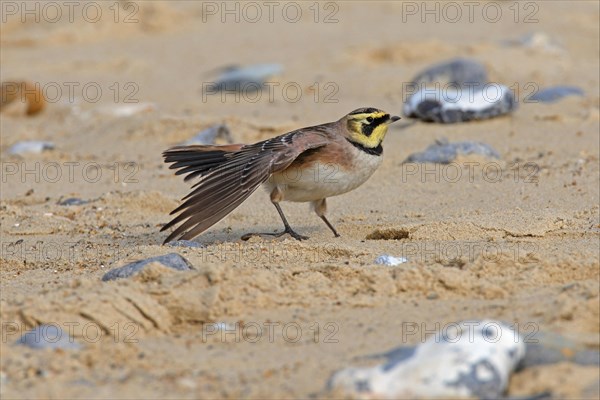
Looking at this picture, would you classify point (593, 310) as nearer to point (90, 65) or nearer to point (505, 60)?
point (505, 60)

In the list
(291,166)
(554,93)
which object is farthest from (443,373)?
(554,93)

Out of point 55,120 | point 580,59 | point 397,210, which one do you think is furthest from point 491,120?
point 55,120

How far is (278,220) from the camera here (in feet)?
25.6

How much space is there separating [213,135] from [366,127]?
290 cm

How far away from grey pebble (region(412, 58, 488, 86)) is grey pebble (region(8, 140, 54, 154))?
4.25 m

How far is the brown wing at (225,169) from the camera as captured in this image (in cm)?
634

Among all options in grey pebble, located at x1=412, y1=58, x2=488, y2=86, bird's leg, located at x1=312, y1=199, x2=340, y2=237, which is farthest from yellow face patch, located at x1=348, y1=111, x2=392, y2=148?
grey pebble, located at x1=412, y1=58, x2=488, y2=86

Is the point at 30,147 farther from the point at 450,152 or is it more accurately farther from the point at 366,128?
the point at 366,128

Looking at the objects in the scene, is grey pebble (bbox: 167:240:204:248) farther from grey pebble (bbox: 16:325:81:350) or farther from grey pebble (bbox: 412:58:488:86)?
grey pebble (bbox: 412:58:488:86)

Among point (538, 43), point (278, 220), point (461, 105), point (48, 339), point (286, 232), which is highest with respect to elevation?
point (538, 43)

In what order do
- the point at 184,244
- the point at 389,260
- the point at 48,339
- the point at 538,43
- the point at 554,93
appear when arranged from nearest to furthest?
1. the point at 48,339
2. the point at 389,260
3. the point at 184,244
4. the point at 554,93
5. the point at 538,43

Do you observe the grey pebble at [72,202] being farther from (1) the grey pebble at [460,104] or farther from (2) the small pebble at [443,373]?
(2) the small pebble at [443,373]

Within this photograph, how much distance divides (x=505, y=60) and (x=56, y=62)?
20.4ft

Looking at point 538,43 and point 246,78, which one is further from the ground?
point 538,43
